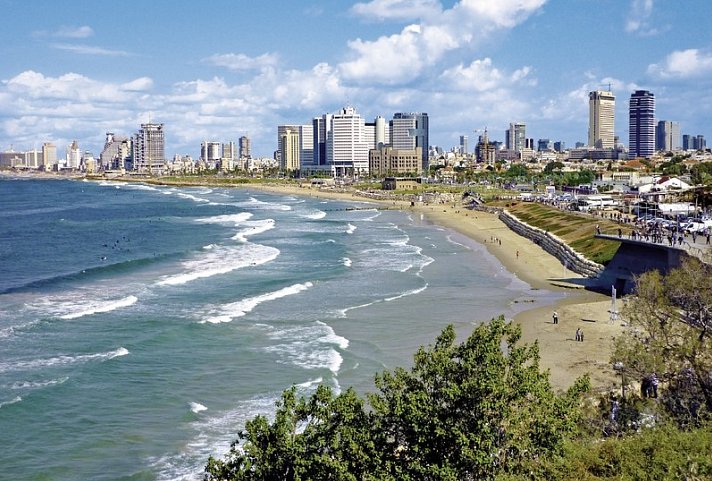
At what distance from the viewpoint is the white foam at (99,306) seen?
39.7 metres

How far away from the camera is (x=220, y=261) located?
60219 mm

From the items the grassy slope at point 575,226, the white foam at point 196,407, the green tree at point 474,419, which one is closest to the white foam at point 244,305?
the white foam at point 196,407

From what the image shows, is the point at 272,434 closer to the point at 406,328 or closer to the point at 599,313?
the point at 406,328

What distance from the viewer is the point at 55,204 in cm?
14800

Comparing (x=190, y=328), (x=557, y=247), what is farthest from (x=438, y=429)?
(x=557, y=247)

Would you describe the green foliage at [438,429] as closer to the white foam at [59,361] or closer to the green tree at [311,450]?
the green tree at [311,450]

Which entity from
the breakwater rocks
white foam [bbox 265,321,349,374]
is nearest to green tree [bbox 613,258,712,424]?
white foam [bbox 265,321,349,374]

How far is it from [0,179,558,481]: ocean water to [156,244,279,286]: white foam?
0.90 feet

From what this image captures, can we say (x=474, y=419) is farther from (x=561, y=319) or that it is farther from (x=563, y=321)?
(x=561, y=319)

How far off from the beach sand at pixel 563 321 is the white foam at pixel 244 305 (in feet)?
43.8

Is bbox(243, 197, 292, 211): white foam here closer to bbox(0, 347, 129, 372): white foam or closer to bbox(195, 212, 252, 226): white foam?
bbox(195, 212, 252, 226): white foam

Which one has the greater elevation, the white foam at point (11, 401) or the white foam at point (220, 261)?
the white foam at point (220, 261)

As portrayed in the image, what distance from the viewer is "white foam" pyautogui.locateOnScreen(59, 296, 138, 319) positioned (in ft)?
130

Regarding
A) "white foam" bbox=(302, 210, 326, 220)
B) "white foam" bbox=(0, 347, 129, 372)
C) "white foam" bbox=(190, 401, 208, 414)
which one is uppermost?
"white foam" bbox=(302, 210, 326, 220)
